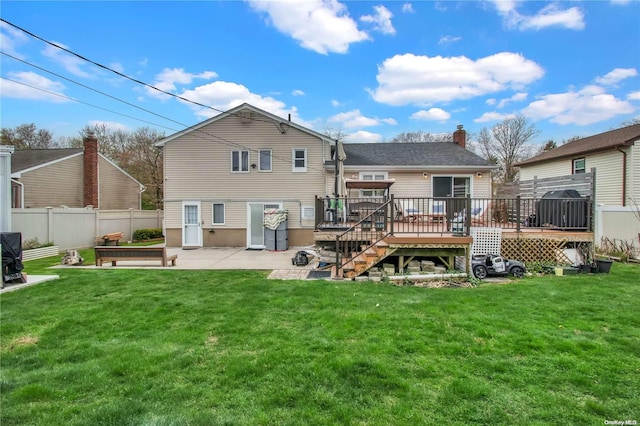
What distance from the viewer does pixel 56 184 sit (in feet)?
57.8

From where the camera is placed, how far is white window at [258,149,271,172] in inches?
591

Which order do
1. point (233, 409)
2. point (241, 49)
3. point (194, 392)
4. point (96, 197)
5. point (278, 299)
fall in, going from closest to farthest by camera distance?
point (233, 409)
point (194, 392)
point (278, 299)
point (241, 49)
point (96, 197)

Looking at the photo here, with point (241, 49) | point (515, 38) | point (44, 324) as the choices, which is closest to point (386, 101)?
point (515, 38)

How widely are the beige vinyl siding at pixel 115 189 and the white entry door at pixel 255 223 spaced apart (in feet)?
37.1

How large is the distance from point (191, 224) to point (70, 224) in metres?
4.99

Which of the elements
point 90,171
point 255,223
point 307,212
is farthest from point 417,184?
point 90,171

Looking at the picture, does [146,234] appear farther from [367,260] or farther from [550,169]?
[550,169]

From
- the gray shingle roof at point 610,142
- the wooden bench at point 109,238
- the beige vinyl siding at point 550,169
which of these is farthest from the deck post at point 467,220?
the wooden bench at point 109,238

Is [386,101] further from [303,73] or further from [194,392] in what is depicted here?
[194,392]

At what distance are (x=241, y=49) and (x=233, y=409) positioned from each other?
526 inches

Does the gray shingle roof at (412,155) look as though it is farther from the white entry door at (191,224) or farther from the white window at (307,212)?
the white entry door at (191,224)

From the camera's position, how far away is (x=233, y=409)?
253 cm

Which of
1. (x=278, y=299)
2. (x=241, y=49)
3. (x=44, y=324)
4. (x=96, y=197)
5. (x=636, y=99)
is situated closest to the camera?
(x=44, y=324)

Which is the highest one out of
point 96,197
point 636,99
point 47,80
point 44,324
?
point 636,99
